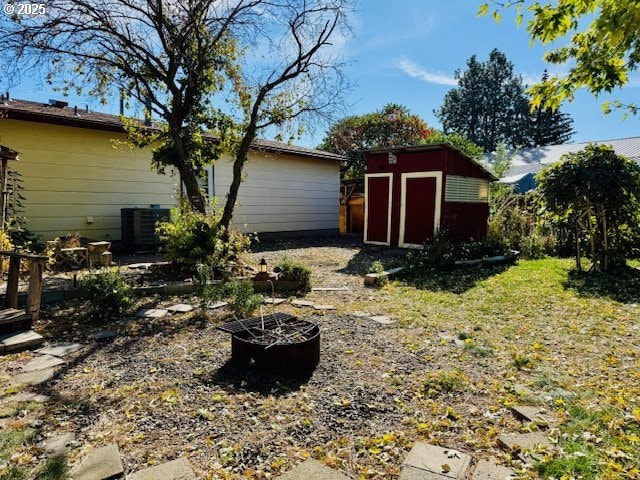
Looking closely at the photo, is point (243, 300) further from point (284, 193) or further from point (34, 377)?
point (284, 193)

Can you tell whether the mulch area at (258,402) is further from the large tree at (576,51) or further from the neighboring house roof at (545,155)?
the neighboring house roof at (545,155)

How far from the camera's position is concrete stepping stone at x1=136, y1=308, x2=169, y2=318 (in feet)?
16.1

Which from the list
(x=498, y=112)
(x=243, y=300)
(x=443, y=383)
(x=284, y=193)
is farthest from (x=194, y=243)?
(x=498, y=112)

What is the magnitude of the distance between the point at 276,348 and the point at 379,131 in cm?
2119

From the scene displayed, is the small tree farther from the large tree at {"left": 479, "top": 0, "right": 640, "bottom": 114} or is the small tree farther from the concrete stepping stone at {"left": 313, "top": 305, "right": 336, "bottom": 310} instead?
the concrete stepping stone at {"left": 313, "top": 305, "right": 336, "bottom": 310}

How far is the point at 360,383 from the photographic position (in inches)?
125

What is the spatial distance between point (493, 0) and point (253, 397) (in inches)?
129

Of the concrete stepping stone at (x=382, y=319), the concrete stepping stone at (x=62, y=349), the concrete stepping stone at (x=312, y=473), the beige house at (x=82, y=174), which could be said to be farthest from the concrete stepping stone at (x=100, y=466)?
the beige house at (x=82, y=174)

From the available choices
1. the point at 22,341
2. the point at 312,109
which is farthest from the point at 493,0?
the point at 312,109

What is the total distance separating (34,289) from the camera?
13.9 ft

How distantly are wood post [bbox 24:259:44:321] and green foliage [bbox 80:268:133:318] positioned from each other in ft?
1.75

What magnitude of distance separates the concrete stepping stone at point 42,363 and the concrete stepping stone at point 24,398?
1.65 ft

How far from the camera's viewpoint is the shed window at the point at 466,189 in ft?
33.7

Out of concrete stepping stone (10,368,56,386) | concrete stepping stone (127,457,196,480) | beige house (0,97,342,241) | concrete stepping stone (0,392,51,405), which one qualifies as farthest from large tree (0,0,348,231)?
concrete stepping stone (127,457,196,480)
